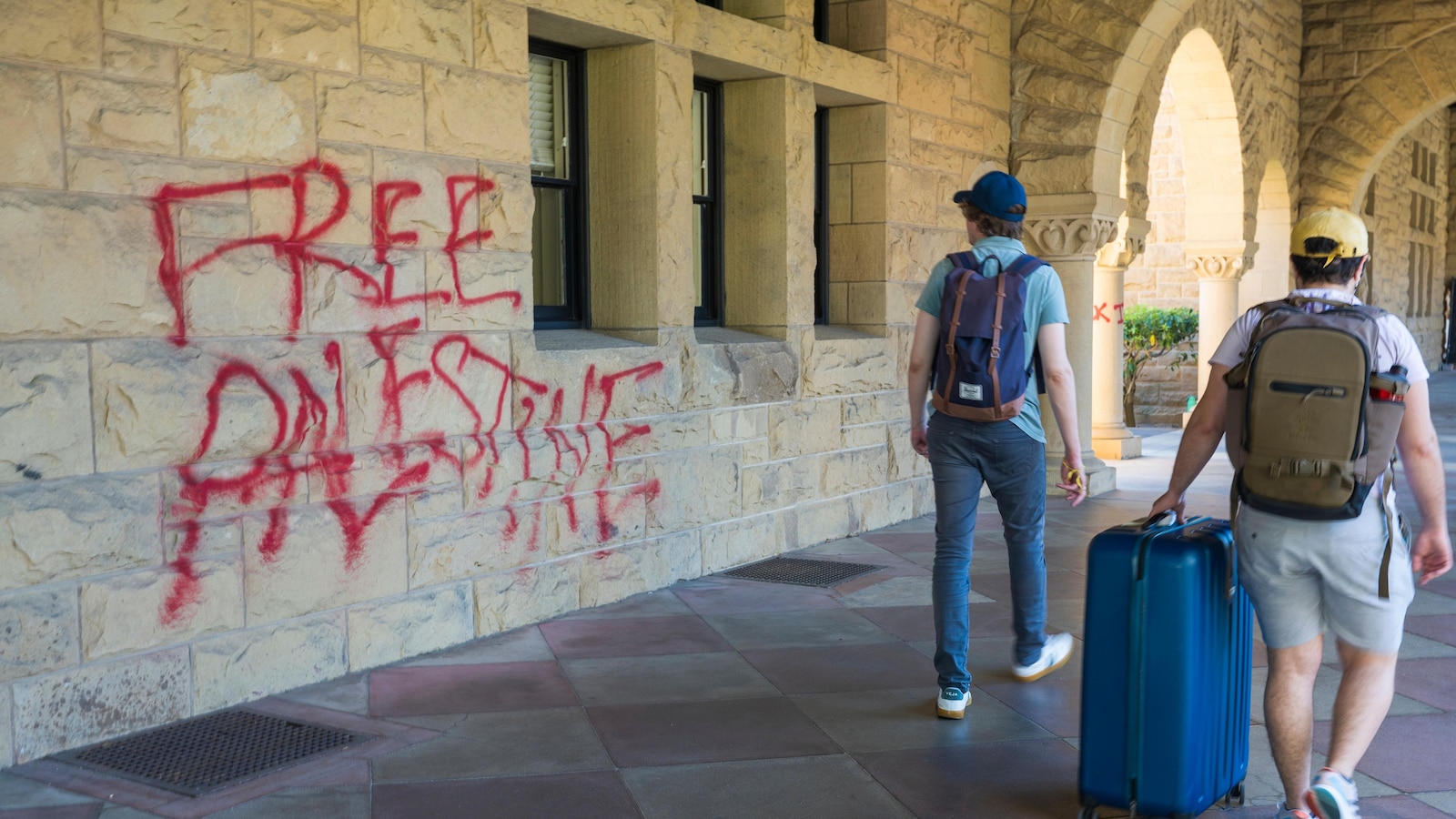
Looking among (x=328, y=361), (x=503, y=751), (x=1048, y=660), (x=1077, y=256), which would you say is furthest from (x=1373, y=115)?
(x=503, y=751)

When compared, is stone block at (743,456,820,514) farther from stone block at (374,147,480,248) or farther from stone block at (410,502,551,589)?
stone block at (374,147,480,248)

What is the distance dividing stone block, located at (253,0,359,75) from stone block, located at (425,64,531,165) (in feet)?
1.19

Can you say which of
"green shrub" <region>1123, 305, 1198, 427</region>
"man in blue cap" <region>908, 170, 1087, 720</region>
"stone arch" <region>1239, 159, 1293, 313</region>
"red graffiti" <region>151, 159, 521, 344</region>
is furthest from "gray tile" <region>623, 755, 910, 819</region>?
"green shrub" <region>1123, 305, 1198, 427</region>

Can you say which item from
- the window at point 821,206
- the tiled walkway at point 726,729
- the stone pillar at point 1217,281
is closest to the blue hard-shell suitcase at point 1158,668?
the tiled walkway at point 726,729

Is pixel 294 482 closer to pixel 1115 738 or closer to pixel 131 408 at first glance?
pixel 131 408

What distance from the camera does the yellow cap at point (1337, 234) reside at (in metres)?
3.09

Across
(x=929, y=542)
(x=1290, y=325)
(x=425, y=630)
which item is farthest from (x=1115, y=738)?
(x=929, y=542)

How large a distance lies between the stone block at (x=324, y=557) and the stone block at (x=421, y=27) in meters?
1.60

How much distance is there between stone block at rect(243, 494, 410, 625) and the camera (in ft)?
14.0

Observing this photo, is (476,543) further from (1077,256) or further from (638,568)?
(1077,256)

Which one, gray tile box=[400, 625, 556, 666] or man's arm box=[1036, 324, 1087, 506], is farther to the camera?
gray tile box=[400, 625, 556, 666]

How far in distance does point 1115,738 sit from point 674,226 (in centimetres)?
350

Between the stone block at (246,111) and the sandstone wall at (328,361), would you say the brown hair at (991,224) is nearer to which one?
the sandstone wall at (328,361)

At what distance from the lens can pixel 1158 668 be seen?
3.12 metres
